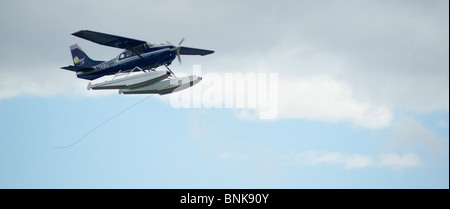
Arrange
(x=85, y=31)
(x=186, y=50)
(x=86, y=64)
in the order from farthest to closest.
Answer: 1. (x=186, y=50)
2. (x=86, y=64)
3. (x=85, y=31)

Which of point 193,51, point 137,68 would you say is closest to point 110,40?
point 137,68

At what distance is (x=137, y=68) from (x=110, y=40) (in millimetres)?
3372

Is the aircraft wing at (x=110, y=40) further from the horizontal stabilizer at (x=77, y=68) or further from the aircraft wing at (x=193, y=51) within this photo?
the aircraft wing at (x=193, y=51)

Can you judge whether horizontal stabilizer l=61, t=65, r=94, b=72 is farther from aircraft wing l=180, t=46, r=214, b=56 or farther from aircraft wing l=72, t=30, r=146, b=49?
aircraft wing l=180, t=46, r=214, b=56

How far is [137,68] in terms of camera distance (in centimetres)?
6094

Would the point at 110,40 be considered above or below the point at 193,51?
below

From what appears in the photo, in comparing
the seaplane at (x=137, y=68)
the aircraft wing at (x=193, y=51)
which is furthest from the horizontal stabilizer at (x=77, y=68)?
the aircraft wing at (x=193, y=51)

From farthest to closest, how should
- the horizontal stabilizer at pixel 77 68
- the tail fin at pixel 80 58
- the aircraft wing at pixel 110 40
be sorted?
the tail fin at pixel 80 58, the horizontal stabilizer at pixel 77 68, the aircraft wing at pixel 110 40

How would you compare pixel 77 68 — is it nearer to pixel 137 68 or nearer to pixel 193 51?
pixel 137 68

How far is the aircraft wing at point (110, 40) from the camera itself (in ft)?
193
